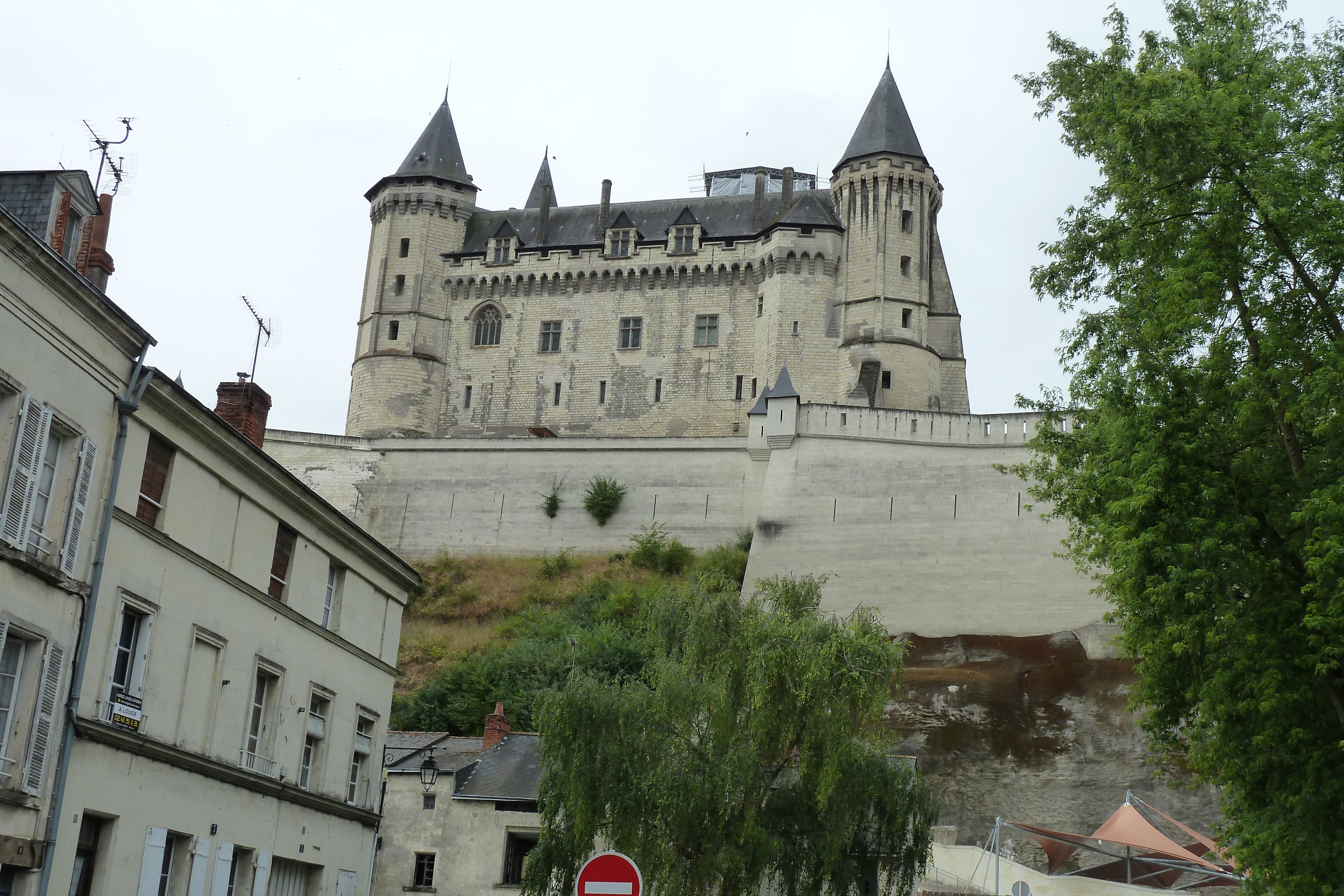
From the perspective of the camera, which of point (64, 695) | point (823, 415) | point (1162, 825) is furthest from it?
point (823, 415)

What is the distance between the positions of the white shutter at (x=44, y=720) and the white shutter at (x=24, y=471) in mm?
1194

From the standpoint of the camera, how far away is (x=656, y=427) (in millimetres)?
54156

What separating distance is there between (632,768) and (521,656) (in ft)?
63.5

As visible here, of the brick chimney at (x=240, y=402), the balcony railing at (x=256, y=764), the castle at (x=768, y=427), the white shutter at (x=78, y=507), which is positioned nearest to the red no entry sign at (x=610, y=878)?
the white shutter at (x=78, y=507)

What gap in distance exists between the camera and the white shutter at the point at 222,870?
15.5 m

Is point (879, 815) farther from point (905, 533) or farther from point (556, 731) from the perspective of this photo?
point (905, 533)

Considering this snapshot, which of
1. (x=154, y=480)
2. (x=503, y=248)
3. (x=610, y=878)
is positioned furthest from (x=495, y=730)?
(x=503, y=248)

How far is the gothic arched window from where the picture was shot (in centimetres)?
5725

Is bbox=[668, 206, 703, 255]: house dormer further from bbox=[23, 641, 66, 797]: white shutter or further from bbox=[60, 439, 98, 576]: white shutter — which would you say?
bbox=[23, 641, 66, 797]: white shutter

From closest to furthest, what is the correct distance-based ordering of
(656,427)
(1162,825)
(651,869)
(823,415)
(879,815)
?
1. (651,869)
2. (879,815)
3. (1162,825)
4. (823,415)
5. (656,427)

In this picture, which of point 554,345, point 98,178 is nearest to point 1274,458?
point 98,178

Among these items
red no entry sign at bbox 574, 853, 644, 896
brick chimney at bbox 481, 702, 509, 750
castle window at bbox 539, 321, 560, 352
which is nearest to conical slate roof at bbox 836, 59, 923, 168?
castle window at bbox 539, 321, 560, 352

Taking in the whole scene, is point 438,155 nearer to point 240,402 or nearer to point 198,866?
point 240,402

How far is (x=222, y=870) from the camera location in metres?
15.6
